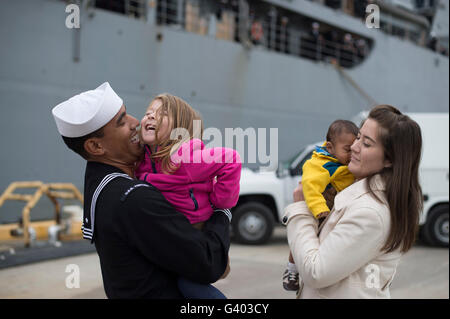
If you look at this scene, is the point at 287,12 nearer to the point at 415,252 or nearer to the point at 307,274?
the point at 415,252

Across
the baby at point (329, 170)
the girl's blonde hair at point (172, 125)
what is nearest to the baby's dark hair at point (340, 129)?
the baby at point (329, 170)

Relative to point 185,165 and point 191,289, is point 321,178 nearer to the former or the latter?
point 185,165

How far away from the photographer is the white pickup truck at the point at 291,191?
8461mm

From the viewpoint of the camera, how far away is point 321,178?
1804 millimetres

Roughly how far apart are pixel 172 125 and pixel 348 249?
772mm


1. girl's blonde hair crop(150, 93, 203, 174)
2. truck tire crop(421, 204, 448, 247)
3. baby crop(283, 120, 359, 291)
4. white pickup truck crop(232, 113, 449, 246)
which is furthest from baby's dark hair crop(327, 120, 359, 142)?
truck tire crop(421, 204, 448, 247)

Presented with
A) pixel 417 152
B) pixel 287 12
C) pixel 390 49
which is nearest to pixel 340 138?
pixel 417 152

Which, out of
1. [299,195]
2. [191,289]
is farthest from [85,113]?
[299,195]

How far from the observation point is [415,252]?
8539 millimetres

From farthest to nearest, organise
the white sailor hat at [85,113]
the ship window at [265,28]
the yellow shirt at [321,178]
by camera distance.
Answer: the ship window at [265,28] → the yellow shirt at [321,178] → the white sailor hat at [85,113]

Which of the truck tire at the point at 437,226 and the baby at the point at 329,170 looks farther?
the truck tire at the point at 437,226

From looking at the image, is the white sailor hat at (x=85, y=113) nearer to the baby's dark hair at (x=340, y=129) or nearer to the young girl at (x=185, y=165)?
the young girl at (x=185, y=165)

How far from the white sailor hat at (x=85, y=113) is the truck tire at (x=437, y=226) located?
8776 millimetres

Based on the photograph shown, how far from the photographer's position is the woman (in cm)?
153
